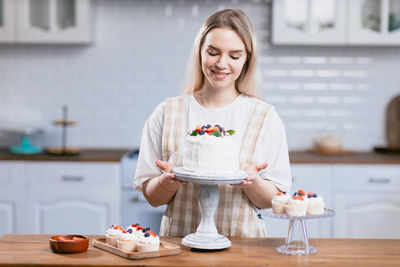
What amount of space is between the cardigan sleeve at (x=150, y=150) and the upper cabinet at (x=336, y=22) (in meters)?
2.01

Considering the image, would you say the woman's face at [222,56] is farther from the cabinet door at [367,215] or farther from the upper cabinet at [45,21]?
the upper cabinet at [45,21]

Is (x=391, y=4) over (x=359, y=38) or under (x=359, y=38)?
over

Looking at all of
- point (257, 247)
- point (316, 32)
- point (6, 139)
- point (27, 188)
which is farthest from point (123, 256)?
point (6, 139)

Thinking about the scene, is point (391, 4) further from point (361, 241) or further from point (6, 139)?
point (6, 139)

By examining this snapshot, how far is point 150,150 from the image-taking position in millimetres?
2156

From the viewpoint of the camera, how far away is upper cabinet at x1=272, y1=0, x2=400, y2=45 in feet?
12.9

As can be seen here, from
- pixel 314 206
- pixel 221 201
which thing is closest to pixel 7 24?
pixel 221 201

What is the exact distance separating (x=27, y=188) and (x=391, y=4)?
2762 millimetres

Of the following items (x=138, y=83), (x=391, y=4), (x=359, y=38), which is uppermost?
(x=391, y=4)

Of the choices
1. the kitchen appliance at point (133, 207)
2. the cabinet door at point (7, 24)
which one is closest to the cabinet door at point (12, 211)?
the kitchen appliance at point (133, 207)

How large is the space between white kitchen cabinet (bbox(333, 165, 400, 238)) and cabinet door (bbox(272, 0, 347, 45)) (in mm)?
904

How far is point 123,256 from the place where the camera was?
1.71 m

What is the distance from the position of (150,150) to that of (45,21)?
2254 mm

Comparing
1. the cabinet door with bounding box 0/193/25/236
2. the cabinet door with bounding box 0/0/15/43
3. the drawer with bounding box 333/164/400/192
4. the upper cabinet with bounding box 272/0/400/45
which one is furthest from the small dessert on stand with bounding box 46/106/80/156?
the drawer with bounding box 333/164/400/192
